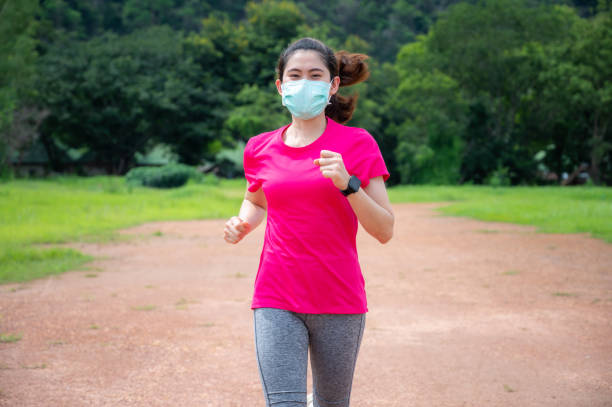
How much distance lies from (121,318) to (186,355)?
5.57 ft

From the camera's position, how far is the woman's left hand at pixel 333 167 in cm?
248

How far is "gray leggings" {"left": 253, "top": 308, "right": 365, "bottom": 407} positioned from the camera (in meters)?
2.59

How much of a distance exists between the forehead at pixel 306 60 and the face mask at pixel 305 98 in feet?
0.24

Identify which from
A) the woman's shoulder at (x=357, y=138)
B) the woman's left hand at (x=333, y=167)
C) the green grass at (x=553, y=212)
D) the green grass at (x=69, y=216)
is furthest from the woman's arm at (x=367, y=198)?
the green grass at (x=553, y=212)

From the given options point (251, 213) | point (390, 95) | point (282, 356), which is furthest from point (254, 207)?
point (390, 95)

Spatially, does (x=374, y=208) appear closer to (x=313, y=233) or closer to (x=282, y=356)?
(x=313, y=233)

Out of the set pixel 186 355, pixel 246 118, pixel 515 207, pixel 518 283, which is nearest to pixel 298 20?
pixel 246 118

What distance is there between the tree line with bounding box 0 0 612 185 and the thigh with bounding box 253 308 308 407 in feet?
108

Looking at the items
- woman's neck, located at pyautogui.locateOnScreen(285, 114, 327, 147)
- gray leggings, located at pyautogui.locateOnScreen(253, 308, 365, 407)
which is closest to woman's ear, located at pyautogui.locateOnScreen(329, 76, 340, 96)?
woman's neck, located at pyautogui.locateOnScreen(285, 114, 327, 147)

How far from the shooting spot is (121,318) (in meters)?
7.13

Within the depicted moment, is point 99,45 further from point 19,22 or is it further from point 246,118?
point 19,22

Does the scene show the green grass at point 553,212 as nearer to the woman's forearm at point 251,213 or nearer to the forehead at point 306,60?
the woman's forearm at point 251,213

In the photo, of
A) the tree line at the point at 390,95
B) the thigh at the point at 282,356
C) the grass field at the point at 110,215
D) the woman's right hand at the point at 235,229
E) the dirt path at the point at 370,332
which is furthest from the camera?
the tree line at the point at 390,95

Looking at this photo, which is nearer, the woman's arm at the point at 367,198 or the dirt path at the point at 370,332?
the woman's arm at the point at 367,198
